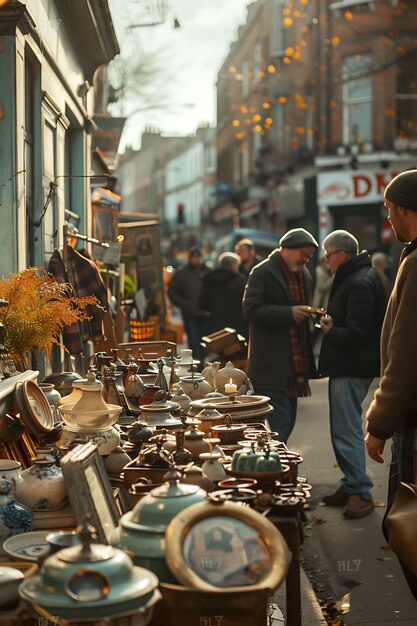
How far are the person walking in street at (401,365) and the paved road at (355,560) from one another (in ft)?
3.51

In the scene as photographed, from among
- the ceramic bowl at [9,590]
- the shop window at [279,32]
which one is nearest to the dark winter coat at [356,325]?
the ceramic bowl at [9,590]

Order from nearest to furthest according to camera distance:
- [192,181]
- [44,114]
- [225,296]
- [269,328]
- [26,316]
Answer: [26,316], [269,328], [44,114], [225,296], [192,181]

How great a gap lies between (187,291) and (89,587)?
1378cm

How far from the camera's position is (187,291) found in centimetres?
1644

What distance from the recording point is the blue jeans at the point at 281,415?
8.19 m

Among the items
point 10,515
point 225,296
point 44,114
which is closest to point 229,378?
point 44,114

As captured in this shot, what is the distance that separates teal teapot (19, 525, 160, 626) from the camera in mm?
2670

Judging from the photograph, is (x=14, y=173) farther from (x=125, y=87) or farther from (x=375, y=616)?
(x=125, y=87)

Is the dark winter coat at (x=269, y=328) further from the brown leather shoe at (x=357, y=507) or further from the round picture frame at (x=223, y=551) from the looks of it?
the round picture frame at (x=223, y=551)

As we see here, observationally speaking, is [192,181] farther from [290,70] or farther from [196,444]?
[196,444]

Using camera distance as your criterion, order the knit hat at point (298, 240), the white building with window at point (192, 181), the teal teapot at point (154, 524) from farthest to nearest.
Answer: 1. the white building with window at point (192, 181)
2. the knit hat at point (298, 240)
3. the teal teapot at point (154, 524)

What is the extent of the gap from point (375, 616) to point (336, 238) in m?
3.20

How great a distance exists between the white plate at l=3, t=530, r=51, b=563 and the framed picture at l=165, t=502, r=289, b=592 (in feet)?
1.87

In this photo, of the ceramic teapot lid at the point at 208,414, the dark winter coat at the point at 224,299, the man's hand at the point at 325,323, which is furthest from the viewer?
the dark winter coat at the point at 224,299
